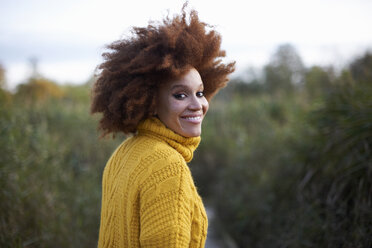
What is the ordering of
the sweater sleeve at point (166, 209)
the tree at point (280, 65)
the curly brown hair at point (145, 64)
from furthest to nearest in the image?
the tree at point (280, 65), the curly brown hair at point (145, 64), the sweater sleeve at point (166, 209)

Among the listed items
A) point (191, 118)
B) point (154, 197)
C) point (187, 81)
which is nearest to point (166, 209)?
point (154, 197)

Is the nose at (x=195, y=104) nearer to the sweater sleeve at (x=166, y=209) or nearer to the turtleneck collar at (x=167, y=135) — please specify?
the turtleneck collar at (x=167, y=135)

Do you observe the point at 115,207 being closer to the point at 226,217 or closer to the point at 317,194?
the point at 317,194

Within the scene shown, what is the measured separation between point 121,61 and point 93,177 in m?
3.19

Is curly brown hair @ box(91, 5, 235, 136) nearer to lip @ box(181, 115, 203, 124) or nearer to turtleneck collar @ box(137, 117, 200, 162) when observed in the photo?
turtleneck collar @ box(137, 117, 200, 162)

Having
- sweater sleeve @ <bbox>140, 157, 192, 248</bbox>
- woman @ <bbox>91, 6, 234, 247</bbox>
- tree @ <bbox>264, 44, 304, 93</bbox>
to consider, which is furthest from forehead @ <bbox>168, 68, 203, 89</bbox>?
tree @ <bbox>264, 44, 304, 93</bbox>

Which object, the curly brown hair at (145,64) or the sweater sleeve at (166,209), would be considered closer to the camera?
the sweater sleeve at (166,209)

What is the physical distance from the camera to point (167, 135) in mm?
1585

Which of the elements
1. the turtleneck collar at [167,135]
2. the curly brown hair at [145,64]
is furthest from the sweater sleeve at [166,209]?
the curly brown hair at [145,64]

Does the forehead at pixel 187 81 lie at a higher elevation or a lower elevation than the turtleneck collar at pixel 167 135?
higher

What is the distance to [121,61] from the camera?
1.67 meters

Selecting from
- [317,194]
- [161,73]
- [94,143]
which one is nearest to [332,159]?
[317,194]

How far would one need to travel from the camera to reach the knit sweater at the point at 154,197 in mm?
1306

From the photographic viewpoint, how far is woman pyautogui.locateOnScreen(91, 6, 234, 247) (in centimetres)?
136
